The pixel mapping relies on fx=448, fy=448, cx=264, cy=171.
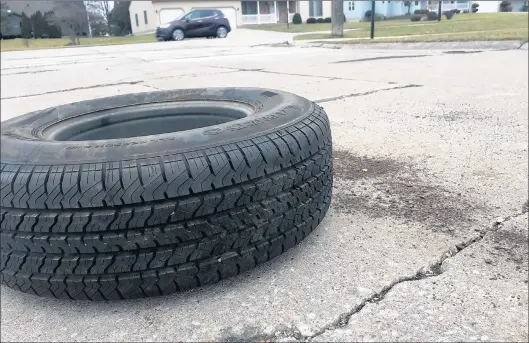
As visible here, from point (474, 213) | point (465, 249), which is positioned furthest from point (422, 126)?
point (465, 249)

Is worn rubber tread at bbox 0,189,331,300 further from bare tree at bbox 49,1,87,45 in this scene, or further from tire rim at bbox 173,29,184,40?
tire rim at bbox 173,29,184,40

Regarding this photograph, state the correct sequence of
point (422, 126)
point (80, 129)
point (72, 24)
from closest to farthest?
point (72, 24) < point (80, 129) < point (422, 126)

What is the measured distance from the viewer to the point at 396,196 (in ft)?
7.65

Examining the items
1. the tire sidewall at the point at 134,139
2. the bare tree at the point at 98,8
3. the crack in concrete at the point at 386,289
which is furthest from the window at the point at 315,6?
the crack in concrete at the point at 386,289

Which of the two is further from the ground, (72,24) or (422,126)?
(72,24)

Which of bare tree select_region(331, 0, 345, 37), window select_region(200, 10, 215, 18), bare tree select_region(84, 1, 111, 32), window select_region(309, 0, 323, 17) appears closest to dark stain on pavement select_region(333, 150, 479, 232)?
bare tree select_region(84, 1, 111, 32)

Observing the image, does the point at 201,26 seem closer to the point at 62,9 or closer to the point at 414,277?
the point at 62,9

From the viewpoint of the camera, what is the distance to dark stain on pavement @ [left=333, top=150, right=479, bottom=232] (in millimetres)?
2082

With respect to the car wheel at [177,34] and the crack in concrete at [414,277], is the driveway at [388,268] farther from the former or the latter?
the car wheel at [177,34]

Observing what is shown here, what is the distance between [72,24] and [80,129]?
526 mm

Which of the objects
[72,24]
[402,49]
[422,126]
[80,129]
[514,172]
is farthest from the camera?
[402,49]

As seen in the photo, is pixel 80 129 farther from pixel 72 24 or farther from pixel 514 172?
pixel 514 172

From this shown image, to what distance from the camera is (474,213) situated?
2.08 m

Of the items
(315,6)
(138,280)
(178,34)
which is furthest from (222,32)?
(138,280)
